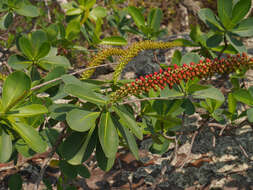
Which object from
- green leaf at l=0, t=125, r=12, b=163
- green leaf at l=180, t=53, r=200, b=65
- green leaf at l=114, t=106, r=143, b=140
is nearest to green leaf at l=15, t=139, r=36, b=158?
green leaf at l=0, t=125, r=12, b=163

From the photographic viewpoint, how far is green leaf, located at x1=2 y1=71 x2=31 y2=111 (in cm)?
135

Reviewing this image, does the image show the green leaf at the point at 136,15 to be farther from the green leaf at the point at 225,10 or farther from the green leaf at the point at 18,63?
the green leaf at the point at 18,63

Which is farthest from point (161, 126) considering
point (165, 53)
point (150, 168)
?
point (165, 53)

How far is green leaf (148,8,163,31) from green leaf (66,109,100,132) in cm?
147

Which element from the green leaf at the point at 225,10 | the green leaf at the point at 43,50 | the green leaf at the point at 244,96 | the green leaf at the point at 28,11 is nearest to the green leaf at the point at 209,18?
the green leaf at the point at 225,10

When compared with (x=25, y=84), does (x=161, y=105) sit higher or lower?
lower

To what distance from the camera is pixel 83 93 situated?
1296 mm

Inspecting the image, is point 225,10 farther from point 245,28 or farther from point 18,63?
point 18,63

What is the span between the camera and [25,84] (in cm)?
135

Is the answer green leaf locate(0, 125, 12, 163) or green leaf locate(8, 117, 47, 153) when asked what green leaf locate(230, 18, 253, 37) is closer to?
green leaf locate(8, 117, 47, 153)

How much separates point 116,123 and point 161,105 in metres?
0.58

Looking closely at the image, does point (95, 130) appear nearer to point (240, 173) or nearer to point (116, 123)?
point (116, 123)

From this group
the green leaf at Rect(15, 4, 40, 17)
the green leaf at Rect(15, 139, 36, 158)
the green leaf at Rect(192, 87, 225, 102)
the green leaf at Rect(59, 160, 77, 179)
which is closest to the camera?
the green leaf at Rect(192, 87, 225, 102)

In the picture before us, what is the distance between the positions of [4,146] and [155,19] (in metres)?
1.79
